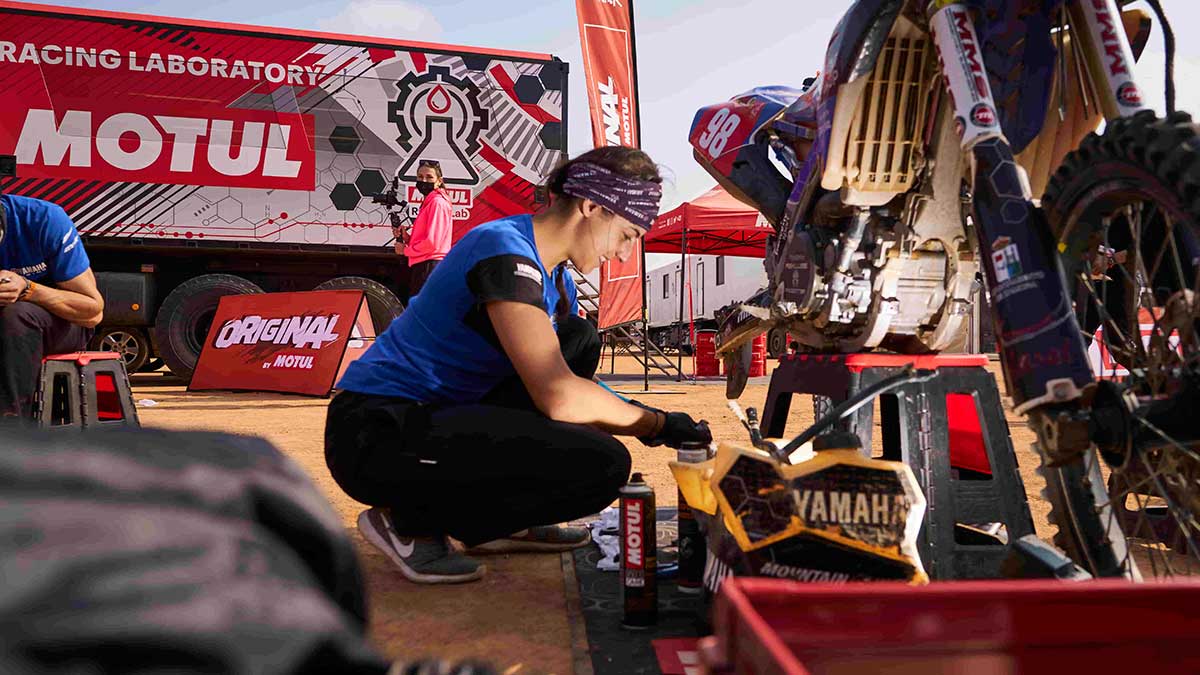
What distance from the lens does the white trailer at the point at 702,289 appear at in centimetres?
2257

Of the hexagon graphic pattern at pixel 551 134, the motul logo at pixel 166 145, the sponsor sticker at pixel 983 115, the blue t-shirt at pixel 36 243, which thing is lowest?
the blue t-shirt at pixel 36 243

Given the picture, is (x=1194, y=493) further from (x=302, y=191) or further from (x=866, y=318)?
(x=302, y=191)

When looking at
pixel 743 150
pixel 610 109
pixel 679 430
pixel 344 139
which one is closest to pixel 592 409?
pixel 679 430

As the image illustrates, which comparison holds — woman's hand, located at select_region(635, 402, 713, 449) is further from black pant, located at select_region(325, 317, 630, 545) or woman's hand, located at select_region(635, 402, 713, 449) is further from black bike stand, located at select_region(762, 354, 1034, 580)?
black bike stand, located at select_region(762, 354, 1034, 580)

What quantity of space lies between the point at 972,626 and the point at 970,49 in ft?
5.32

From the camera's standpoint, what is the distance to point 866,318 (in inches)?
95.5

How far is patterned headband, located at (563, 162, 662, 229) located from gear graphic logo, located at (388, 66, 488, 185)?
6.91 metres

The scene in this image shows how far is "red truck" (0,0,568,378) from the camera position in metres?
8.01

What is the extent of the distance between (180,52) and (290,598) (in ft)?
30.9

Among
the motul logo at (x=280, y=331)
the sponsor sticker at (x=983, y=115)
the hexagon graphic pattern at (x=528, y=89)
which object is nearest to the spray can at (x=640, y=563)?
the sponsor sticker at (x=983, y=115)

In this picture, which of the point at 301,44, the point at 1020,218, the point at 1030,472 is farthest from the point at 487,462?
the point at 301,44

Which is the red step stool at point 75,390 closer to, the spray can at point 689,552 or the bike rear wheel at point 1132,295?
the spray can at point 689,552

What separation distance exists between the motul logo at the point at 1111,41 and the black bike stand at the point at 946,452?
754 mm

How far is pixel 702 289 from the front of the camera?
82.5 ft
